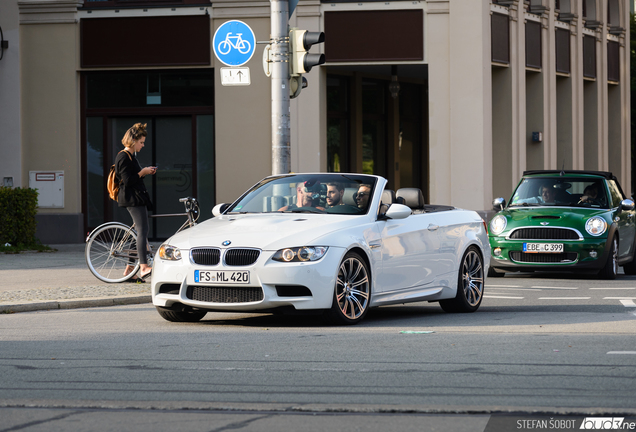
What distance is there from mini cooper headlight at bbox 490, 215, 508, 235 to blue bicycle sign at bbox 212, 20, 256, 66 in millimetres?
4589

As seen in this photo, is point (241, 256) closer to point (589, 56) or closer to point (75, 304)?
point (75, 304)

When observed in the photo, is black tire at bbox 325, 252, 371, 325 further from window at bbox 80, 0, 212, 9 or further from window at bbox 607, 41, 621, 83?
window at bbox 607, 41, 621, 83

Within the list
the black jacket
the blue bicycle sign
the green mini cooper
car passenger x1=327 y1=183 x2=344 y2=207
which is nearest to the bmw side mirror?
the green mini cooper

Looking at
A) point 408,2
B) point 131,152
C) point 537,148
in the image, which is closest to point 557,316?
point 131,152

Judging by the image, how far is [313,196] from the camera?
32.4 feet

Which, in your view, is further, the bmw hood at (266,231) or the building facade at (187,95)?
the building facade at (187,95)

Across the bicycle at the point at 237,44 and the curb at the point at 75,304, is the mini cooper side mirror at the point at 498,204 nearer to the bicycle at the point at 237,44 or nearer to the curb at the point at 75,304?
the bicycle at the point at 237,44

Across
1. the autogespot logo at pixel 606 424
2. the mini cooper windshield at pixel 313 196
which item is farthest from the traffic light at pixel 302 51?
the autogespot logo at pixel 606 424

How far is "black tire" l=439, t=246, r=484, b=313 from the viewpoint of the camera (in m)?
10.7

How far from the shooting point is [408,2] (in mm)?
22609

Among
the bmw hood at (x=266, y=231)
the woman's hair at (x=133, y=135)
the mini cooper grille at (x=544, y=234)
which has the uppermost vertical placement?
the woman's hair at (x=133, y=135)

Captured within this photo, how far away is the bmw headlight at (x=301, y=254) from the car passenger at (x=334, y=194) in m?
1.09

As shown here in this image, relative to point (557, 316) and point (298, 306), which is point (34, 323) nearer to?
point (298, 306)

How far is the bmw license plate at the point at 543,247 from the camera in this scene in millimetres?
14898
